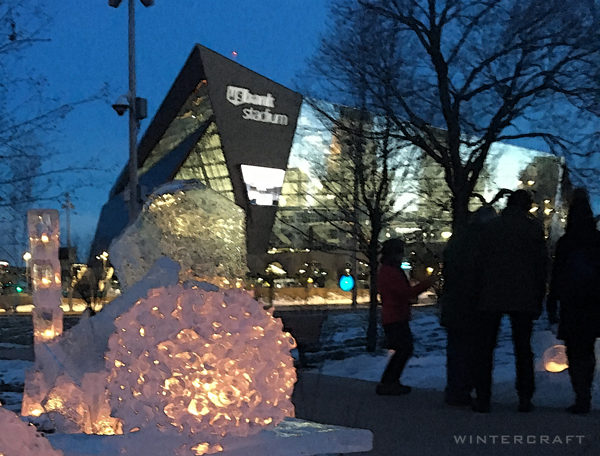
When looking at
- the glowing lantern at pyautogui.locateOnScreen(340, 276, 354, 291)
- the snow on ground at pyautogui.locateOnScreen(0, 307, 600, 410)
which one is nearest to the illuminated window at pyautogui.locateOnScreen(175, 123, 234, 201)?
the glowing lantern at pyautogui.locateOnScreen(340, 276, 354, 291)

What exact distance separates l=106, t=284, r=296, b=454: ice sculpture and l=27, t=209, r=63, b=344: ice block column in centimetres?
416

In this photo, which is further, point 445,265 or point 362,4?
point 362,4

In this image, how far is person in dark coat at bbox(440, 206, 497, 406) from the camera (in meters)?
6.14

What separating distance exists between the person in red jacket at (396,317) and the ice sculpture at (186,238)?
2369mm

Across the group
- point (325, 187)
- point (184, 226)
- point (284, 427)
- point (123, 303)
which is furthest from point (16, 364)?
point (284, 427)

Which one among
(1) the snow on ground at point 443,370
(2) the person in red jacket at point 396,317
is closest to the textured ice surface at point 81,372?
(2) the person in red jacket at point 396,317

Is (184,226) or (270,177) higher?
(270,177)

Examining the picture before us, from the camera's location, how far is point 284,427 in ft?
10.5

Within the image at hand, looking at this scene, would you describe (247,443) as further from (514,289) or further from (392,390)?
(392,390)

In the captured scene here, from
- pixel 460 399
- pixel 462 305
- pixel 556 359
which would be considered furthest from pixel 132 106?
pixel 460 399

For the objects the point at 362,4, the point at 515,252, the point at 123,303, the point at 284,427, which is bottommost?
the point at 284,427

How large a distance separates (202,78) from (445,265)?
1396 inches

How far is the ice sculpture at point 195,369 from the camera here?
9.37ft

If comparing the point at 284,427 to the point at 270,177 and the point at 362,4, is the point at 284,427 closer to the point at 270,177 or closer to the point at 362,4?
the point at 362,4
